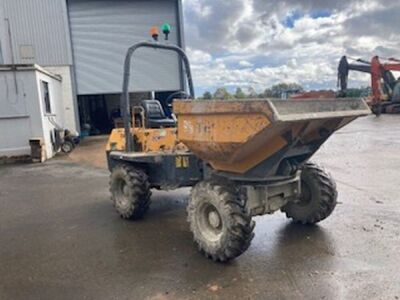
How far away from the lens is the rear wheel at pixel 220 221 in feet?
12.3

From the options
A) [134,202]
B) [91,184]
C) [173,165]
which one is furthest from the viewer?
[91,184]

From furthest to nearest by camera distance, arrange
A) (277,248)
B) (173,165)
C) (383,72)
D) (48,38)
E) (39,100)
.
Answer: (383,72) < (48,38) < (39,100) < (173,165) < (277,248)

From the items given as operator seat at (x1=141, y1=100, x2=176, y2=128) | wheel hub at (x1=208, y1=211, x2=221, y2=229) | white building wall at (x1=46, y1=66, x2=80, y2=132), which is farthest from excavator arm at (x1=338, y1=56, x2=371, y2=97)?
wheel hub at (x1=208, y1=211, x2=221, y2=229)

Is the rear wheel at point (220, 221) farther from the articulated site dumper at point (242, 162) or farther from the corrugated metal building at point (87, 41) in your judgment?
the corrugated metal building at point (87, 41)

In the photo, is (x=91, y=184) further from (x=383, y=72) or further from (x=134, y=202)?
(x=383, y=72)

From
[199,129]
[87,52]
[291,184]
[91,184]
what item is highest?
[87,52]

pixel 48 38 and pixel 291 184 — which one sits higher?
pixel 48 38

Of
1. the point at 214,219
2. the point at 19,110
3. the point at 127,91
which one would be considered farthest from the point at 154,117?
the point at 19,110

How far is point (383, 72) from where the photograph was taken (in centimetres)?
2603

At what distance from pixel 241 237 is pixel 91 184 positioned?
18.4 feet

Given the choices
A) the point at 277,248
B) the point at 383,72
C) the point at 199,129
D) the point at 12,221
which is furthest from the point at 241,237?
the point at 383,72

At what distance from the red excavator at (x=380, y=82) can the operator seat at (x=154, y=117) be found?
72.2 feet

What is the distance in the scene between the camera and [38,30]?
18.1 metres

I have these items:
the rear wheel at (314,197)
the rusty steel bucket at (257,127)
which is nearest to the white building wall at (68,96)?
the rear wheel at (314,197)
